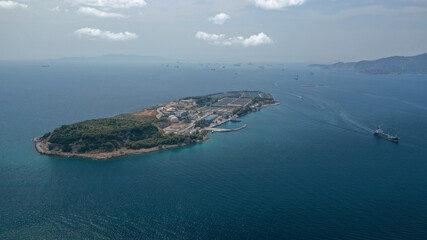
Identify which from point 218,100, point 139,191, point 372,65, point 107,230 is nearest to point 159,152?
point 139,191

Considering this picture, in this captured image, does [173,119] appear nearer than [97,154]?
No

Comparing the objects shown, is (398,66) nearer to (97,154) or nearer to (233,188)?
(233,188)

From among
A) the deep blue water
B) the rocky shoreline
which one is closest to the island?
the rocky shoreline

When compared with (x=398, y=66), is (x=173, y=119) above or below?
below

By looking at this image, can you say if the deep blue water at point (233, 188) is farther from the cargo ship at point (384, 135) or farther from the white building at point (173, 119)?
the white building at point (173, 119)

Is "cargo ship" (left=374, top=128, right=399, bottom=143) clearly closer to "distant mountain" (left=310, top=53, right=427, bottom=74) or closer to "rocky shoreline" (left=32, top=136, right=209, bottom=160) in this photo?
"rocky shoreline" (left=32, top=136, right=209, bottom=160)

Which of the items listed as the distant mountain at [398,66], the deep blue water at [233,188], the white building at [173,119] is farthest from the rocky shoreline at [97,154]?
the distant mountain at [398,66]

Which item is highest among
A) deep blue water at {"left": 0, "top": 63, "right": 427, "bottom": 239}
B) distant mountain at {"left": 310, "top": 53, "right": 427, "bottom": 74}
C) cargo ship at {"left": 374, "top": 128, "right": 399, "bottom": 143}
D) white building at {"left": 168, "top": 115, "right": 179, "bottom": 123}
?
Answer: distant mountain at {"left": 310, "top": 53, "right": 427, "bottom": 74}

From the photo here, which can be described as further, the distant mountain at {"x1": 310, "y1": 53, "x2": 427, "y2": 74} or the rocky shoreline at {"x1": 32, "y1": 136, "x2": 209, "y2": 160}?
the distant mountain at {"x1": 310, "y1": 53, "x2": 427, "y2": 74}

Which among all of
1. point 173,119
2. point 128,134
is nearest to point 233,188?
point 128,134

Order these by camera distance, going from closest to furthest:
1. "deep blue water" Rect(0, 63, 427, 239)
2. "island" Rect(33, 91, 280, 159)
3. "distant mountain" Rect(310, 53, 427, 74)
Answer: "deep blue water" Rect(0, 63, 427, 239) < "island" Rect(33, 91, 280, 159) < "distant mountain" Rect(310, 53, 427, 74)

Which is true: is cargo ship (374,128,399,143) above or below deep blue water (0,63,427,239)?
above
